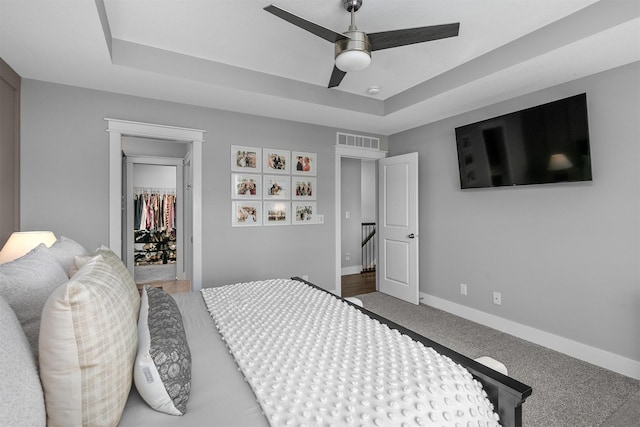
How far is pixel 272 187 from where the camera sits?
394 centimetres

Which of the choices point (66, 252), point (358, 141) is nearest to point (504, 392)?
point (66, 252)

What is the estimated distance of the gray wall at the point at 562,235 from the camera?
252 cm

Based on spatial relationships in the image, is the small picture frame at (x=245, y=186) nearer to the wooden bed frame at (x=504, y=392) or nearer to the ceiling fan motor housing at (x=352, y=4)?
the ceiling fan motor housing at (x=352, y=4)

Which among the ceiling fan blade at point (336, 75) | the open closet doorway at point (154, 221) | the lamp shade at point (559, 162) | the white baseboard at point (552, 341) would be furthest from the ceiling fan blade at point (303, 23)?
the open closet doorway at point (154, 221)

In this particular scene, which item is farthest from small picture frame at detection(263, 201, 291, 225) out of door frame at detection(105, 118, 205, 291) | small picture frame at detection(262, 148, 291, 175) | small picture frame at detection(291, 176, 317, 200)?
door frame at detection(105, 118, 205, 291)

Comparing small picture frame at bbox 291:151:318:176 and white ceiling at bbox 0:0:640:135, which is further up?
white ceiling at bbox 0:0:640:135

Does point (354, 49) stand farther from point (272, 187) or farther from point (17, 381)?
point (272, 187)

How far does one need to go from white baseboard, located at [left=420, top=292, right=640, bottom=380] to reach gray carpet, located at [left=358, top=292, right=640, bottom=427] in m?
0.06

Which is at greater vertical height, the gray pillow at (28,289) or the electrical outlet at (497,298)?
the gray pillow at (28,289)

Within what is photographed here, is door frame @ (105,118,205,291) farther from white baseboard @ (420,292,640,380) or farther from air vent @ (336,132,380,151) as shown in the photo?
white baseboard @ (420,292,640,380)

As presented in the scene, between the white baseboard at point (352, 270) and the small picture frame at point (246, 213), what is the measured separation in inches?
108

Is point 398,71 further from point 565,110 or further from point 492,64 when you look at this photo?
point 565,110

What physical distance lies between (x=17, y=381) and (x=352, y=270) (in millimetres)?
5707

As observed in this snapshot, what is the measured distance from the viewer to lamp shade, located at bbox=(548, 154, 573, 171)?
109 inches
